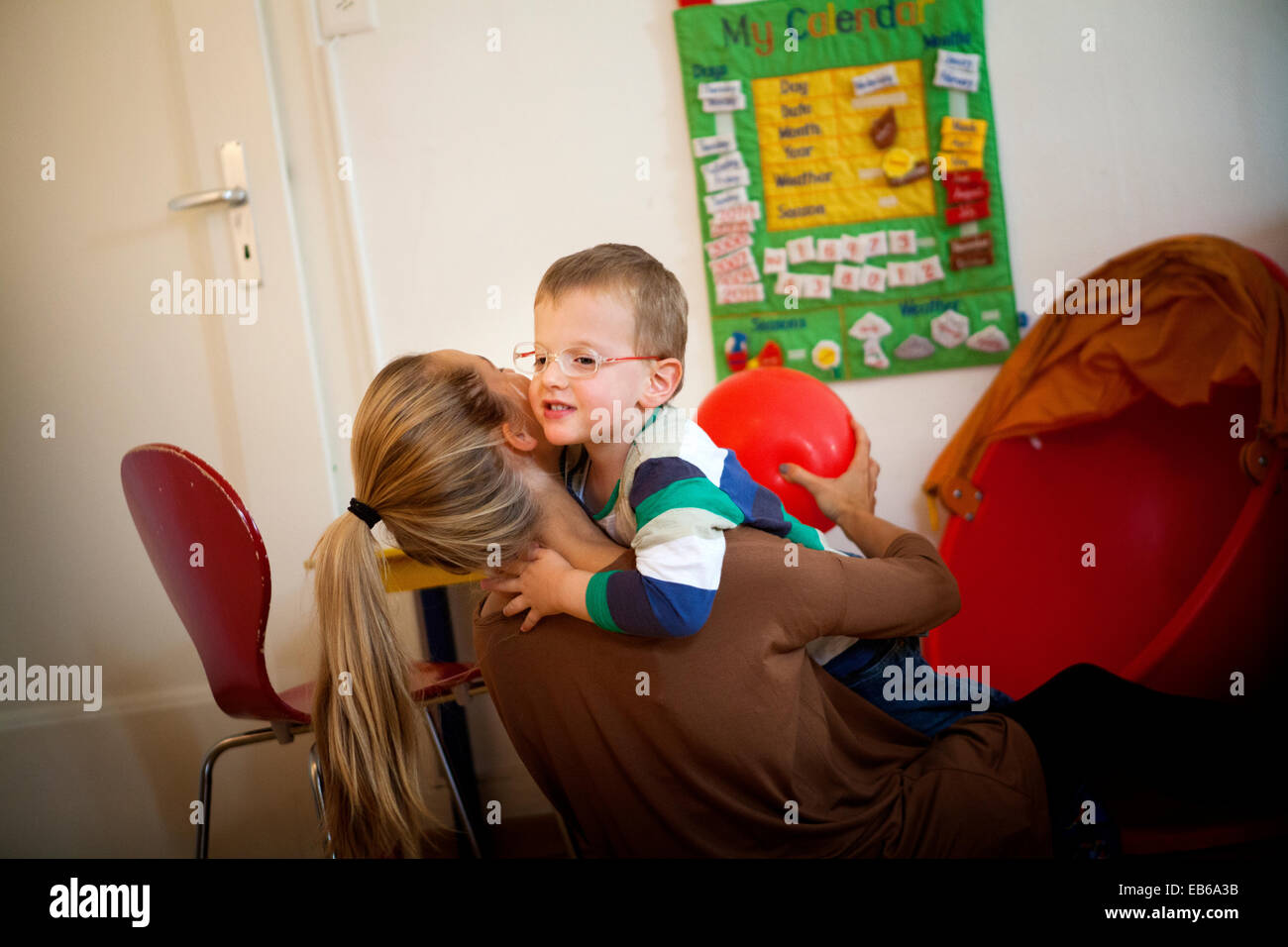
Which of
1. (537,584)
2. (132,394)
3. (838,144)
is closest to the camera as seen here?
(537,584)

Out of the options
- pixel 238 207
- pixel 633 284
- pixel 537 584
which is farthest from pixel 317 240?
pixel 537 584

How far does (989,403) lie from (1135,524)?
39 centimetres

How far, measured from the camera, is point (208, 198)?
2357mm

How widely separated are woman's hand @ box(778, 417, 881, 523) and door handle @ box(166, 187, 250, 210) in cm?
160

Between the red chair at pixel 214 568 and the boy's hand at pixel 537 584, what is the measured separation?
441mm

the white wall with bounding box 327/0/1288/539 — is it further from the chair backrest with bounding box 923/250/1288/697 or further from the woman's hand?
the woman's hand

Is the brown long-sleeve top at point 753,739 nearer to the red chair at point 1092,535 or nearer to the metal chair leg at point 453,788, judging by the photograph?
the metal chair leg at point 453,788

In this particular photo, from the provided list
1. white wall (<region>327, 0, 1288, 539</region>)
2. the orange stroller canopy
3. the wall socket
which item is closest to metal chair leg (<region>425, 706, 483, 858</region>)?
white wall (<region>327, 0, 1288, 539</region>)

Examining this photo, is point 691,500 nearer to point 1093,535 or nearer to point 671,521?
point 671,521

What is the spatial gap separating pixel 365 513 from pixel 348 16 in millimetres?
1842

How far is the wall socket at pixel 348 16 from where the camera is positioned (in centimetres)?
238

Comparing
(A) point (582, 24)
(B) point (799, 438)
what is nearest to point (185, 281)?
(A) point (582, 24)

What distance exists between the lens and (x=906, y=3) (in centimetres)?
220

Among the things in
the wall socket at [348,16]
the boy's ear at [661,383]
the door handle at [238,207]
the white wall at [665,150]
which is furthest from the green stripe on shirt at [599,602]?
the wall socket at [348,16]
